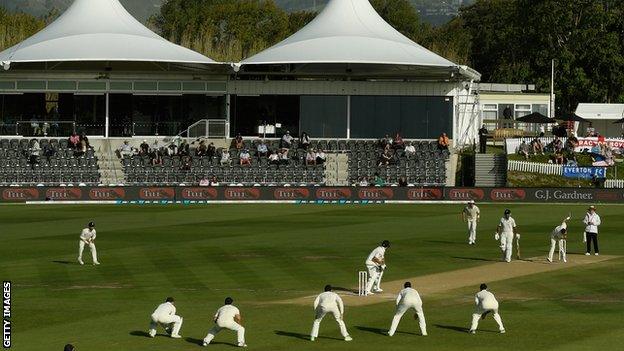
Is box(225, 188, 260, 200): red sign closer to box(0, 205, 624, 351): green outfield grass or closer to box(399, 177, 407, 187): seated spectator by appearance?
box(0, 205, 624, 351): green outfield grass

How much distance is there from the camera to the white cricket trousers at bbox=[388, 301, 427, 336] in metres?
31.9

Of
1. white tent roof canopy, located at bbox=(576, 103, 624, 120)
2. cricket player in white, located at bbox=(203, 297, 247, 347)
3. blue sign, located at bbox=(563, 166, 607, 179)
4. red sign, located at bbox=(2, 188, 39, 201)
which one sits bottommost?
cricket player in white, located at bbox=(203, 297, 247, 347)

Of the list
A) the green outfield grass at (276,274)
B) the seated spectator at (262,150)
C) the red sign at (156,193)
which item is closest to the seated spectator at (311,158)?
the seated spectator at (262,150)

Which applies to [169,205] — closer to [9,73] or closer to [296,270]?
[9,73]

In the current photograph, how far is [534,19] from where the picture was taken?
120875 mm

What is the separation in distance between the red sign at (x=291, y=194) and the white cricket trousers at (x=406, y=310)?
3841cm

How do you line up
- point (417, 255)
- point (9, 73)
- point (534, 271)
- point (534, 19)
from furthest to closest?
point (534, 19)
point (9, 73)
point (417, 255)
point (534, 271)

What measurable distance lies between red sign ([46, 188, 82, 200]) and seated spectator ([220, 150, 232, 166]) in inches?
346

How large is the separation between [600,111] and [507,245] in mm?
55501

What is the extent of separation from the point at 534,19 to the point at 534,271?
79.0m

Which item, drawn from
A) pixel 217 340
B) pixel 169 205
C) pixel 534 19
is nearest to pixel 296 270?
pixel 217 340

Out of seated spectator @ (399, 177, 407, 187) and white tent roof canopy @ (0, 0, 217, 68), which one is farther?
white tent roof canopy @ (0, 0, 217, 68)

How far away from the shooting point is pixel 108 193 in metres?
71.2

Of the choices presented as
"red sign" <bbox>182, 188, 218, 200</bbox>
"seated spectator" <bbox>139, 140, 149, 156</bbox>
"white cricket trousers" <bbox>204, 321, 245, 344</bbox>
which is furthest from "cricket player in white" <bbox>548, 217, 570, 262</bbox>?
"seated spectator" <bbox>139, 140, 149, 156</bbox>
